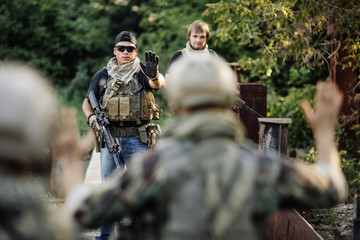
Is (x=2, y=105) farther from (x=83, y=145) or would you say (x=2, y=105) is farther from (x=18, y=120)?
(x=83, y=145)

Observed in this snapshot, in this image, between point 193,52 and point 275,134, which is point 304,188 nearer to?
point 193,52

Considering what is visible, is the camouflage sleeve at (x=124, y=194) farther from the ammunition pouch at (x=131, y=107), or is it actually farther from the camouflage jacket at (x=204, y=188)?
the ammunition pouch at (x=131, y=107)

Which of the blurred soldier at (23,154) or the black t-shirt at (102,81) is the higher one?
the black t-shirt at (102,81)

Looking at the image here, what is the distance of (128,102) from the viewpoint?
4.80 meters

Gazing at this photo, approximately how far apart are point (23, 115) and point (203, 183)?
67cm

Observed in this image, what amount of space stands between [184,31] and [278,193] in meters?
12.8

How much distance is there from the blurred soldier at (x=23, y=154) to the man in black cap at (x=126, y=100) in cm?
294

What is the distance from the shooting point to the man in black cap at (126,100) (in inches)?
190

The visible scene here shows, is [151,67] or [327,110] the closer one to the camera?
[327,110]

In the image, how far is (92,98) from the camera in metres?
4.93

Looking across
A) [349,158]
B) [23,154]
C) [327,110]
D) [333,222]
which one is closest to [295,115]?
[349,158]

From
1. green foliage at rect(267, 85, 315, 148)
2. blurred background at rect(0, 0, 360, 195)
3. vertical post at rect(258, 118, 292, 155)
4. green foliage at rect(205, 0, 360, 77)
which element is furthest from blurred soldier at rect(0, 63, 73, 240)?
green foliage at rect(267, 85, 315, 148)

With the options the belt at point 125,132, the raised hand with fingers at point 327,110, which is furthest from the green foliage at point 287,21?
the raised hand with fingers at point 327,110

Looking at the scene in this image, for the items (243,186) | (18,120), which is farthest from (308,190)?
(18,120)
